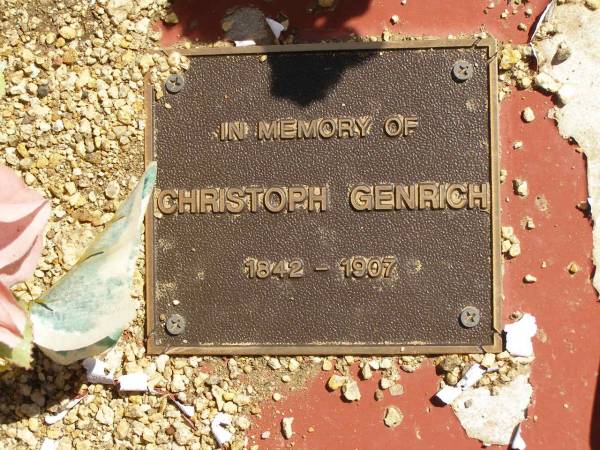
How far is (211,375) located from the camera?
1.99 metres

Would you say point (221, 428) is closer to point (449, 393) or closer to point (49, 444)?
point (49, 444)

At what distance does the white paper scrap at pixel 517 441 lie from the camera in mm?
1922

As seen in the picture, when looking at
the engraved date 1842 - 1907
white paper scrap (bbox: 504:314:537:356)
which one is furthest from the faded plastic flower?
white paper scrap (bbox: 504:314:537:356)

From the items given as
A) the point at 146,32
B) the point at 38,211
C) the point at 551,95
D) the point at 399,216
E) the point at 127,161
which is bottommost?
the point at 38,211

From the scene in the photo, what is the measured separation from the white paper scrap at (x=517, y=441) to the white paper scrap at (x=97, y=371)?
1.21 meters

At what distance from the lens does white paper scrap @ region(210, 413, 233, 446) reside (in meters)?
1.97

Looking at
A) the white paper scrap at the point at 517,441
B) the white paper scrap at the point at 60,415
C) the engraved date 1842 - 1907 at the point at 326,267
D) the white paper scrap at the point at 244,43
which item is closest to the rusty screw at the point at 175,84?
the white paper scrap at the point at 244,43

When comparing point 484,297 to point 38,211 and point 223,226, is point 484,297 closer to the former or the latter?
point 223,226

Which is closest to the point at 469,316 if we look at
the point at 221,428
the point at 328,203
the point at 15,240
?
the point at 328,203

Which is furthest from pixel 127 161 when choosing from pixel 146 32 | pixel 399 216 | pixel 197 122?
pixel 399 216

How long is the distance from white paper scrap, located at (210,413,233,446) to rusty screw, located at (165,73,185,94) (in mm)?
987

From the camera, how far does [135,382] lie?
6.47 ft

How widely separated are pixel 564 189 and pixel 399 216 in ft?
1.66

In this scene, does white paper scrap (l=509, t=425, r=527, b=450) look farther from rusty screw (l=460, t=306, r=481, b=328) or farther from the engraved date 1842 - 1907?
the engraved date 1842 - 1907
